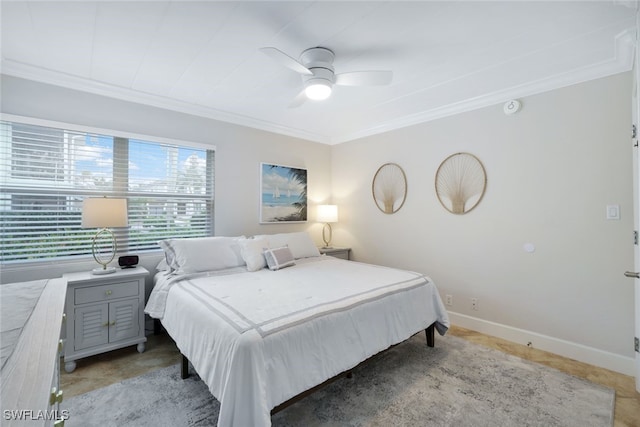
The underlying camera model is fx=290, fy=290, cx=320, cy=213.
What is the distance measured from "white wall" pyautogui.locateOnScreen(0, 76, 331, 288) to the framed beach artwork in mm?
88

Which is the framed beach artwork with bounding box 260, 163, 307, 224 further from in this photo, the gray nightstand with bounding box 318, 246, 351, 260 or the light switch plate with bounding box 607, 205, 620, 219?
the light switch plate with bounding box 607, 205, 620, 219

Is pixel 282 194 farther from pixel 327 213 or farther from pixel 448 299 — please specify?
pixel 448 299

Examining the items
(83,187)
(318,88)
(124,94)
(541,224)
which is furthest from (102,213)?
(541,224)

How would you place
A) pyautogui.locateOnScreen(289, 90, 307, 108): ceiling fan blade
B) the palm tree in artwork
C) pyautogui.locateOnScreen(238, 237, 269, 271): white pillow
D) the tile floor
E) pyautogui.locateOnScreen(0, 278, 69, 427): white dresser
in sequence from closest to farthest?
pyautogui.locateOnScreen(0, 278, 69, 427): white dresser, the tile floor, pyautogui.locateOnScreen(289, 90, 307, 108): ceiling fan blade, pyautogui.locateOnScreen(238, 237, 269, 271): white pillow, the palm tree in artwork

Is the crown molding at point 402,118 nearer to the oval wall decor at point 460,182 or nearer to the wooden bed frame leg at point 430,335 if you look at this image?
the oval wall decor at point 460,182

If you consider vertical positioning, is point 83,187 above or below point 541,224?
above

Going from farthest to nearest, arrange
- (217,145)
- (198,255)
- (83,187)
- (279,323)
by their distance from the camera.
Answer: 1. (217,145)
2. (198,255)
3. (83,187)
4. (279,323)

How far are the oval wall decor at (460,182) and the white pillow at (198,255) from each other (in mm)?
2490

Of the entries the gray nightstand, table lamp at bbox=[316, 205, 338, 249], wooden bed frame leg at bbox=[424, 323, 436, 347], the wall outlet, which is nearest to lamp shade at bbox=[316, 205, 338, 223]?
table lamp at bbox=[316, 205, 338, 249]

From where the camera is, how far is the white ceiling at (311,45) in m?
1.77

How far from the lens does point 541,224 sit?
9.10 ft

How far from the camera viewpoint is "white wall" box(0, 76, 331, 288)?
2529 mm

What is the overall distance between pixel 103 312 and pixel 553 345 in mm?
4066

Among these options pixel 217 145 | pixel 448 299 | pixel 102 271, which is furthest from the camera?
pixel 217 145
